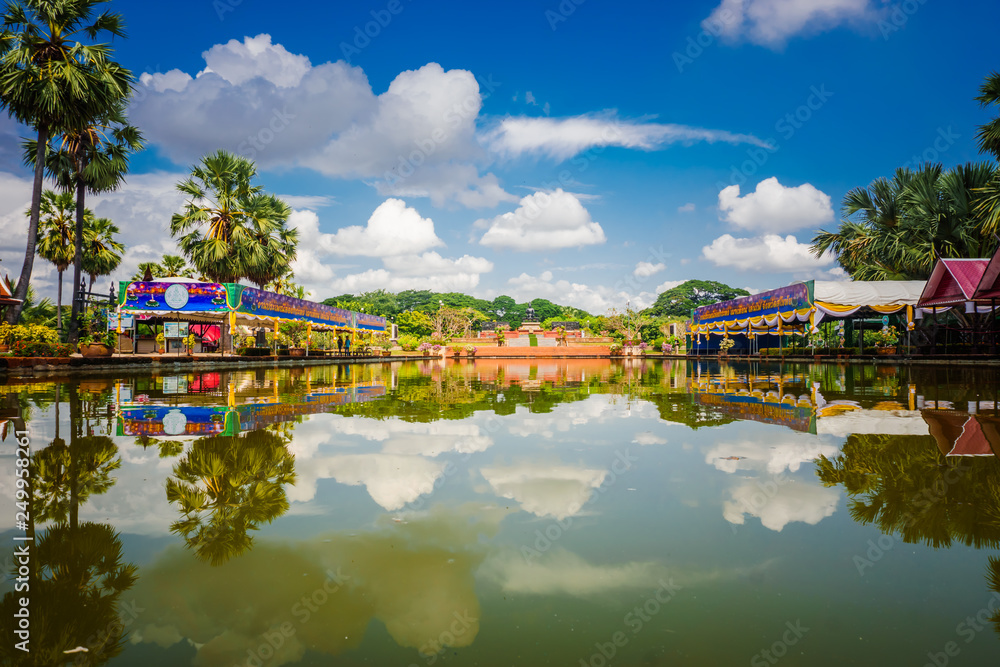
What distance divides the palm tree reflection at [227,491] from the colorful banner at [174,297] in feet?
60.8

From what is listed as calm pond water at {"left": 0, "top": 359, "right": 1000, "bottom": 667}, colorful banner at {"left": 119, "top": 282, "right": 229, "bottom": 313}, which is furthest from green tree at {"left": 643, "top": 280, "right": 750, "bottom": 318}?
calm pond water at {"left": 0, "top": 359, "right": 1000, "bottom": 667}

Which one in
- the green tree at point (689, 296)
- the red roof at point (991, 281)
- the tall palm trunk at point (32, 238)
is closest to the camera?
the red roof at point (991, 281)

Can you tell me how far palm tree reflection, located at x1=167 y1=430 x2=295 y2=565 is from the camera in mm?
2885

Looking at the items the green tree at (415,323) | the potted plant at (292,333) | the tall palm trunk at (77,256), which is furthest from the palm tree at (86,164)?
the green tree at (415,323)

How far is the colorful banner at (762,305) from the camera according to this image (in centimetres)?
2433

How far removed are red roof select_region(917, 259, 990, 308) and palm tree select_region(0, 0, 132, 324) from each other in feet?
97.4

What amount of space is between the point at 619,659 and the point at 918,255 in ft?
96.1

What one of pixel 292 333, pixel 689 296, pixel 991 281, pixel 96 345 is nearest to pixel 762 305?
pixel 991 281

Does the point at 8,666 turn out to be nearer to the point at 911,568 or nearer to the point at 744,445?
the point at 911,568

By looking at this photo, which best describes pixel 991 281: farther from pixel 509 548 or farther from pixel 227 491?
pixel 227 491

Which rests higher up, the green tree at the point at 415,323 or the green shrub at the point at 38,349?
the green tree at the point at 415,323

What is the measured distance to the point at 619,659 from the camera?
1.81m

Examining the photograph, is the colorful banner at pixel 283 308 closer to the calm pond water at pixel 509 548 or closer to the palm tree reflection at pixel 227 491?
the calm pond water at pixel 509 548

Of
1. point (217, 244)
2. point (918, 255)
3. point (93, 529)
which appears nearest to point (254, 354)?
point (217, 244)
